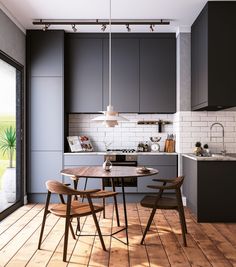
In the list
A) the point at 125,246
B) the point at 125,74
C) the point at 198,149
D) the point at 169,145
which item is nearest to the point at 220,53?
the point at 198,149

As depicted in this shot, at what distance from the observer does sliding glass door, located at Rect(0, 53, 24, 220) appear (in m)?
5.52

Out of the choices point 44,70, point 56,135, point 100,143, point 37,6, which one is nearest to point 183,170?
point 100,143

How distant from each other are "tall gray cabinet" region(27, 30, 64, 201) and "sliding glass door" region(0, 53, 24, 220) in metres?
0.23

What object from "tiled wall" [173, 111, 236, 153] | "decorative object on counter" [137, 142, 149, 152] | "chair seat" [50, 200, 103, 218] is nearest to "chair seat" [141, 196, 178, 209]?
"chair seat" [50, 200, 103, 218]

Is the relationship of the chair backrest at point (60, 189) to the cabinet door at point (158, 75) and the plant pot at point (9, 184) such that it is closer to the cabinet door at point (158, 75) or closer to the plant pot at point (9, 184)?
the plant pot at point (9, 184)

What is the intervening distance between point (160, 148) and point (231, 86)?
7.39 feet

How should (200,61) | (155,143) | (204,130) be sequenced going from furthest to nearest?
(155,143) → (204,130) → (200,61)

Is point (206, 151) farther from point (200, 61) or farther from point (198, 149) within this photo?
point (200, 61)

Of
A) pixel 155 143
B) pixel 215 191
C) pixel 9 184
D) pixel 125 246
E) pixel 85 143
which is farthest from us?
pixel 155 143

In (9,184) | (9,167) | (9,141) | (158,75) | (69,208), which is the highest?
(158,75)

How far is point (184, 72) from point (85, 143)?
222cm

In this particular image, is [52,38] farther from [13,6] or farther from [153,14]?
[153,14]

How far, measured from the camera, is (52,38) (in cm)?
642

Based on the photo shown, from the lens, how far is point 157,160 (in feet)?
20.8
